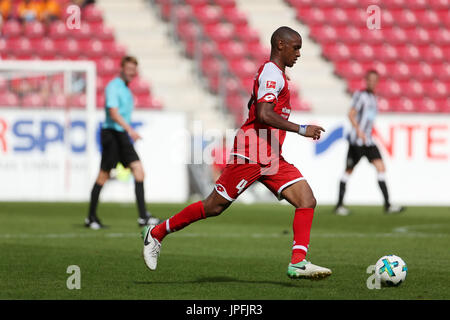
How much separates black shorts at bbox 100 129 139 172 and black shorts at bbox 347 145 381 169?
4559 millimetres

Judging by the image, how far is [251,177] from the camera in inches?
258

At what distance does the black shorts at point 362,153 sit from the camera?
14172 millimetres

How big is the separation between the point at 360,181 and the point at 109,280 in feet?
38.3

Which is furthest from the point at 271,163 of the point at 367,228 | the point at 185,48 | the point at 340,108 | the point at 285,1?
the point at 285,1

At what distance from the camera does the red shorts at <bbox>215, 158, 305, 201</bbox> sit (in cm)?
653

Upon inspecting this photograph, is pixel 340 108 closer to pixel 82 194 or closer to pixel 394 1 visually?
pixel 394 1

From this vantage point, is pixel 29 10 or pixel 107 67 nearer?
pixel 107 67

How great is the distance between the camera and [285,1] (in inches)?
928

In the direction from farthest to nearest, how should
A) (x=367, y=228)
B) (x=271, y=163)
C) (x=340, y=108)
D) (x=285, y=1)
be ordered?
1. (x=285, y=1)
2. (x=340, y=108)
3. (x=367, y=228)
4. (x=271, y=163)

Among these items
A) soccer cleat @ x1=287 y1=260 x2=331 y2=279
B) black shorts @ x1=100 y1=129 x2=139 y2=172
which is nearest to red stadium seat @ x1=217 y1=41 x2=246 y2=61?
black shorts @ x1=100 y1=129 x2=139 y2=172

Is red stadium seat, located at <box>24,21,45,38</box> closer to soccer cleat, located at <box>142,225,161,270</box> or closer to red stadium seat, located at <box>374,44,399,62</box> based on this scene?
red stadium seat, located at <box>374,44,399,62</box>

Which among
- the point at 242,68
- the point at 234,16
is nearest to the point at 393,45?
the point at 234,16

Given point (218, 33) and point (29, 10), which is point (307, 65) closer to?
point (218, 33)

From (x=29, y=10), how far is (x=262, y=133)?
55.0ft
